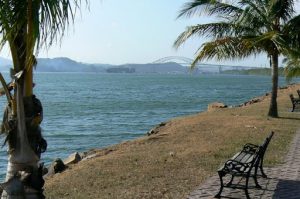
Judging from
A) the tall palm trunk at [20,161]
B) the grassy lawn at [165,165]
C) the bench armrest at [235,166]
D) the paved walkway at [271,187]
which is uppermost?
the tall palm trunk at [20,161]

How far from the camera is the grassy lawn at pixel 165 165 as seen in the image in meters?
8.73

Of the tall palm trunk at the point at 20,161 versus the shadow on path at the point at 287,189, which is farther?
the shadow on path at the point at 287,189

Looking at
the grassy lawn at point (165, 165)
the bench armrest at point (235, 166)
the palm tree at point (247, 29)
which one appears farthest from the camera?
the palm tree at point (247, 29)

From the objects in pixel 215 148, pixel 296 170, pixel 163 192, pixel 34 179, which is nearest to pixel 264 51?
pixel 215 148

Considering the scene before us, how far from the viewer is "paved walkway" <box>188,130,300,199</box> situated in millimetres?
8086

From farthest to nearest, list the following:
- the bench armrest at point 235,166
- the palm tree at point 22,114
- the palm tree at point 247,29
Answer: the palm tree at point 247,29, the bench armrest at point 235,166, the palm tree at point 22,114

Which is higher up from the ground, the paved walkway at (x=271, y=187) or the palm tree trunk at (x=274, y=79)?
the palm tree trunk at (x=274, y=79)

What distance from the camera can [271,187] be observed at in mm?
8617

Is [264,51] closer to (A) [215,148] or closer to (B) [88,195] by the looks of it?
(A) [215,148]

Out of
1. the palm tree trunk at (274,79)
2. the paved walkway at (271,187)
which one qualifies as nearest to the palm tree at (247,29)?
the palm tree trunk at (274,79)

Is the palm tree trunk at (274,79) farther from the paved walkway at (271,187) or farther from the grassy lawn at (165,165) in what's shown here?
the paved walkway at (271,187)

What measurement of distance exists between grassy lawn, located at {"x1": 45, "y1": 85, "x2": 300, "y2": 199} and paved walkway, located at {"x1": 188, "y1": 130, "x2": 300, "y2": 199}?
23cm

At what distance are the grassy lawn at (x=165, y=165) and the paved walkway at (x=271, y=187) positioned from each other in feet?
0.76

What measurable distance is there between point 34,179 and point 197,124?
13.9 m
